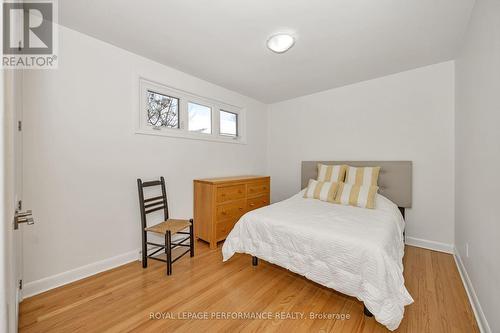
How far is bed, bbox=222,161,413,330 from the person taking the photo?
1441 mm

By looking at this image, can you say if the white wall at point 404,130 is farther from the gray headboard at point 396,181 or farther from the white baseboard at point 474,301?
the white baseboard at point 474,301

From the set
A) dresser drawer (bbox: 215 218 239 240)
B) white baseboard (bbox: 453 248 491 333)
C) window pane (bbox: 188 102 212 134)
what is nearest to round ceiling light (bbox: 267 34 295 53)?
window pane (bbox: 188 102 212 134)

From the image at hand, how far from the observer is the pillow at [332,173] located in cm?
308

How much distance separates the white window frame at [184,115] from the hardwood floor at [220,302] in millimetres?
1590

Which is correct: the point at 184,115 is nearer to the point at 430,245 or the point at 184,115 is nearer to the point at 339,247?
the point at 339,247

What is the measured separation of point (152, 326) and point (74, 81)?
2.22 metres

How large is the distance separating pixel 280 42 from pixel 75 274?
2982 mm

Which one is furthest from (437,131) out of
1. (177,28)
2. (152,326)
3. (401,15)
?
(152,326)

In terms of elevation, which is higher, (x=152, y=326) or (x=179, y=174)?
(x=179, y=174)

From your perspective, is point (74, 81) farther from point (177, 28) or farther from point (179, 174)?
point (179, 174)

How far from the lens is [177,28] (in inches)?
78.4

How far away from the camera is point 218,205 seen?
283 cm

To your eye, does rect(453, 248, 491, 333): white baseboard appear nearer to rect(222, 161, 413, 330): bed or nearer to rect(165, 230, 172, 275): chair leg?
rect(222, 161, 413, 330): bed

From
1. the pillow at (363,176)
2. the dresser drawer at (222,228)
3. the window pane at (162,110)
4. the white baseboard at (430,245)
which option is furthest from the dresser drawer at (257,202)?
the white baseboard at (430,245)
